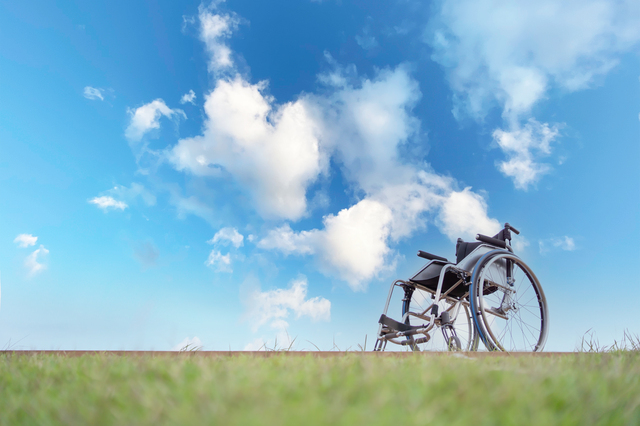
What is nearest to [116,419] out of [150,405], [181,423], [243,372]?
[150,405]

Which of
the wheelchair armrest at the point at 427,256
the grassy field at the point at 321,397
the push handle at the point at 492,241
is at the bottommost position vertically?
the grassy field at the point at 321,397

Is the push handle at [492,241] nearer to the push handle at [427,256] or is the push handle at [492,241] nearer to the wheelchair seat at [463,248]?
the wheelchair seat at [463,248]

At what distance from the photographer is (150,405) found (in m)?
0.71

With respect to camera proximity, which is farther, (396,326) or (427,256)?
(427,256)

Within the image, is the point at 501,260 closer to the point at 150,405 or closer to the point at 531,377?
the point at 531,377

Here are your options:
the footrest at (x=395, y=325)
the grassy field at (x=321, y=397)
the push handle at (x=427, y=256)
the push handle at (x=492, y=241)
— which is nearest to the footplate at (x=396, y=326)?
the footrest at (x=395, y=325)

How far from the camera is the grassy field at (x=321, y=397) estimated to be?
66 centimetres

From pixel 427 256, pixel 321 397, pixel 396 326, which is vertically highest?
pixel 427 256

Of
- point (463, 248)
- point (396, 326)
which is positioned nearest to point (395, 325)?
point (396, 326)

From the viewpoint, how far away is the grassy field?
0.66 m

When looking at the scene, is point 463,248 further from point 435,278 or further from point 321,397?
point 321,397

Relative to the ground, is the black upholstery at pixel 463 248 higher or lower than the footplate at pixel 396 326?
higher

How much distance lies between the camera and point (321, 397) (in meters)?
0.77

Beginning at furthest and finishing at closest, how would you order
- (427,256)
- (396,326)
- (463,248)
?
(463,248) → (427,256) → (396,326)
